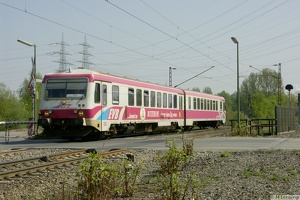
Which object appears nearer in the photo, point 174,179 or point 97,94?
point 174,179

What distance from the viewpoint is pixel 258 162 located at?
36.5ft

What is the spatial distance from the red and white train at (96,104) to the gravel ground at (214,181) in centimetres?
849

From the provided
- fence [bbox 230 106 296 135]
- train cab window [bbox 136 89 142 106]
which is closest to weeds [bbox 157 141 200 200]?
train cab window [bbox 136 89 142 106]

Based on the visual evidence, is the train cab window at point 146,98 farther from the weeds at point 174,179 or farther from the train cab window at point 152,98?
the weeds at point 174,179

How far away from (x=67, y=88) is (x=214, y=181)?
13177 millimetres

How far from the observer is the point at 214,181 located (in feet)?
28.3

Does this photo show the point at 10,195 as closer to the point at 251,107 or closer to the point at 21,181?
the point at 21,181

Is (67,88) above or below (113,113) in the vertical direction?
above

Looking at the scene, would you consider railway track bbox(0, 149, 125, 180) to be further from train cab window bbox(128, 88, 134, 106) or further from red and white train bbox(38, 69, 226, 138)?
train cab window bbox(128, 88, 134, 106)

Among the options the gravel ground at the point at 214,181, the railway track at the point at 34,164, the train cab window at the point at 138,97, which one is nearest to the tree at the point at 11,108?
the train cab window at the point at 138,97

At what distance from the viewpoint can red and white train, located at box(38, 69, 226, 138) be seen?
20.1 meters

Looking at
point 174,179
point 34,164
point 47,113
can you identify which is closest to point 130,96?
point 47,113

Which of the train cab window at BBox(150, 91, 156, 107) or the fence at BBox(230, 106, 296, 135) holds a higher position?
the train cab window at BBox(150, 91, 156, 107)

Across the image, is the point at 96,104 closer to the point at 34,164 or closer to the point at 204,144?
the point at 204,144
